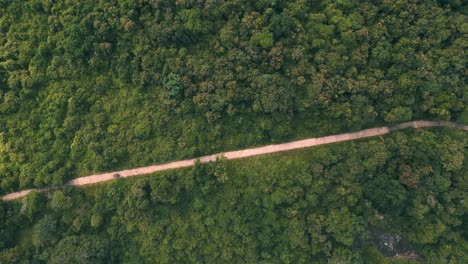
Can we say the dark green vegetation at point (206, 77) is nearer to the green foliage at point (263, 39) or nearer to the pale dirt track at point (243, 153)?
the green foliage at point (263, 39)

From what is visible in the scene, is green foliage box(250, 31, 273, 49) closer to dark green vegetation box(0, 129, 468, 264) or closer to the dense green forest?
the dense green forest

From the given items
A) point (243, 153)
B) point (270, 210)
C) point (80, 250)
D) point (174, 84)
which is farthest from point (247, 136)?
point (80, 250)

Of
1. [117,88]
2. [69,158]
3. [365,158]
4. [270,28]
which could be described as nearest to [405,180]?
[365,158]

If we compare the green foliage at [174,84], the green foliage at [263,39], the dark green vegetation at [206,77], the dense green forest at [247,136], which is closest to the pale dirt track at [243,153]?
the dense green forest at [247,136]

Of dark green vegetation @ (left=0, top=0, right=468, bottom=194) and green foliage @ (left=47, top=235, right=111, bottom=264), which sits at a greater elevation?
dark green vegetation @ (left=0, top=0, right=468, bottom=194)

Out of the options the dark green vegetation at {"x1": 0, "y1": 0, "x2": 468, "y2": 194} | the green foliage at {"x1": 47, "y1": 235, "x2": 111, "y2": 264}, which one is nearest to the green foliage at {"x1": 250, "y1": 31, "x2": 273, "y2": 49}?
the dark green vegetation at {"x1": 0, "y1": 0, "x2": 468, "y2": 194}

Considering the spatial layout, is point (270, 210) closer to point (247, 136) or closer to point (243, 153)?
point (243, 153)
